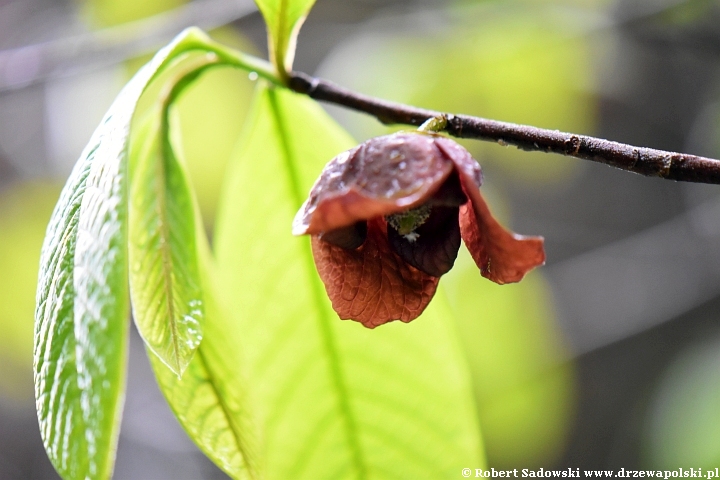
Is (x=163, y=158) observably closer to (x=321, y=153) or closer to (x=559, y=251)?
(x=321, y=153)

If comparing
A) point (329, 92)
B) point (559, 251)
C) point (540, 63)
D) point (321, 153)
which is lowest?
point (559, 251)

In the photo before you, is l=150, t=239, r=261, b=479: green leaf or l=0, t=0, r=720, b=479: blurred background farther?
l=0, t=0, r=720, b=479: blurred background

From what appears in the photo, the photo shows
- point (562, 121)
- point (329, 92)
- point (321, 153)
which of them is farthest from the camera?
point (562, 121)

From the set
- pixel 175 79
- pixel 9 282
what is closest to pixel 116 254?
pixel 175 79

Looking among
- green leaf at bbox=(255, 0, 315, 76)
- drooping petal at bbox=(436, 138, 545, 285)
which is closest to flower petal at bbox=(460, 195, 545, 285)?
drooping petal at bbox=(436, 138, 545, 285)

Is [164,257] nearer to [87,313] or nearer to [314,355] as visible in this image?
[87,313]

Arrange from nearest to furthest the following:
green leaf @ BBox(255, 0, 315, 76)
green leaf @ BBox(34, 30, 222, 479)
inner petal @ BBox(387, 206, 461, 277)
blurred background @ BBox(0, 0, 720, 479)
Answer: green leaf @ BBox(34, 30, 222, 479)
inner petal @ BBox(387, 206, 461, 277)
green leaf @ BBox(255, 0, 315, 76)
blurred background @ BBox(0, 0, 720, 479)

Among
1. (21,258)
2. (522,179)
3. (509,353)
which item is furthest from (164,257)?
(522,179)

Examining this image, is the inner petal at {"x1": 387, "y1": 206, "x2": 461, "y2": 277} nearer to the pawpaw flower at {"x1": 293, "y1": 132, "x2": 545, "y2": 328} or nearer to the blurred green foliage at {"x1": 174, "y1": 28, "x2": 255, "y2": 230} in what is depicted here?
the pawpaw flower at {"x1": 293, "y1": 132, "x2": 545, "y2": 328}
